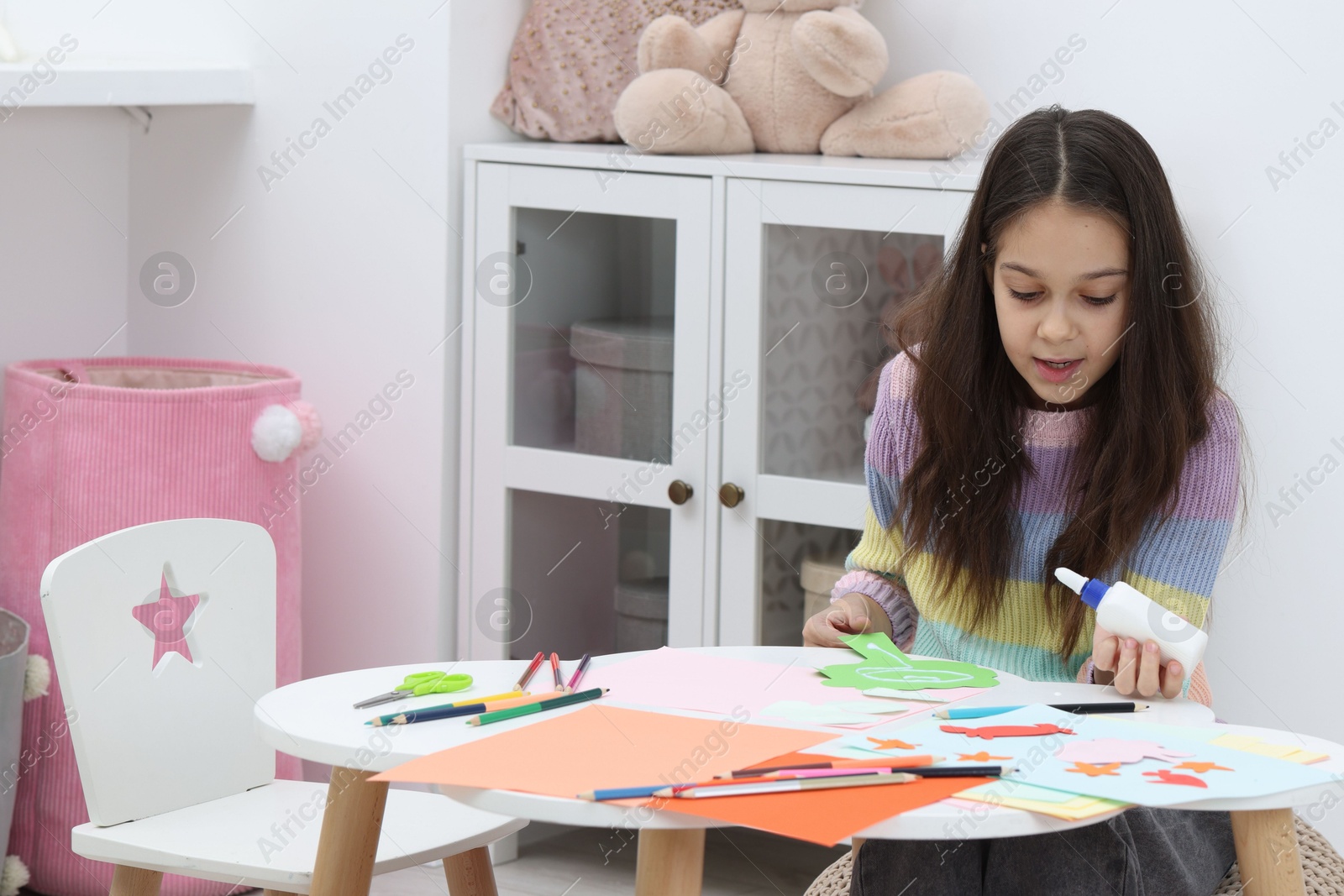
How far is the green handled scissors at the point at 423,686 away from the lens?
3.76 feet

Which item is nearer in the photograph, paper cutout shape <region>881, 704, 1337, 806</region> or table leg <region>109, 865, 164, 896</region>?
paper cutout shape <region>881, 704, 1337, 806</region>

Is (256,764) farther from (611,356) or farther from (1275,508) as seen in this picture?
(1275,508)

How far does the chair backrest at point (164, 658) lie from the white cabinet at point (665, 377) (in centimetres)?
65

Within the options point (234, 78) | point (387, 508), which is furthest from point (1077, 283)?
point (234, 78)

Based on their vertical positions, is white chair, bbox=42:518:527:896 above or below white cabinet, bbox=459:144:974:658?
below

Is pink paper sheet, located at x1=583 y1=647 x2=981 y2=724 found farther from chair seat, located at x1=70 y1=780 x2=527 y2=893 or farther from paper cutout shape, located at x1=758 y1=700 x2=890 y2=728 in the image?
chair seat, located at x1=70 y1=780 x2=527 y2=893

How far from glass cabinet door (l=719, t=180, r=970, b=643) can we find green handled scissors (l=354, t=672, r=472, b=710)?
2.84 feet

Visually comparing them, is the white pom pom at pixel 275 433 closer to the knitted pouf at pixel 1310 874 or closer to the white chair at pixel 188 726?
the white chair at pixel 188 726

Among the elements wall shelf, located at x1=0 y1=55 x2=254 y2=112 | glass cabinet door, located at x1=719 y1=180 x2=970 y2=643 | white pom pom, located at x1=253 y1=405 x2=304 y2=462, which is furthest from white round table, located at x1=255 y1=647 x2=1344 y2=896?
wall shelf, located at x1=0 y1=55 x2=254 y2=112

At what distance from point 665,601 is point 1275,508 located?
0.82m

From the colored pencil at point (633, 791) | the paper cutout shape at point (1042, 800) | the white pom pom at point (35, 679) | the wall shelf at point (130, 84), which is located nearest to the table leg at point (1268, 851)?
the paper cutout shape at point (1042, 800)

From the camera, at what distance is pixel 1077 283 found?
4.23 ft

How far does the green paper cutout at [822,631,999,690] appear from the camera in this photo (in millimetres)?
1202

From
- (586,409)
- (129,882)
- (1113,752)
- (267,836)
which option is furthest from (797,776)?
(586,409)
